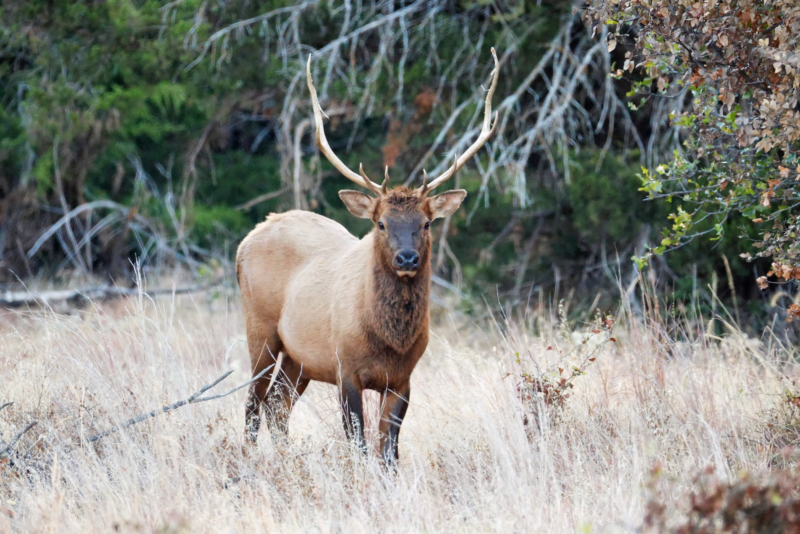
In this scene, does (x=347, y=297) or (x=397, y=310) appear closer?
(x=397, y=310)

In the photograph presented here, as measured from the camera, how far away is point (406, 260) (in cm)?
491

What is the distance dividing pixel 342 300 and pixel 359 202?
64 cm

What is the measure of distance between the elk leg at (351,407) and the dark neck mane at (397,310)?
325 millimetres

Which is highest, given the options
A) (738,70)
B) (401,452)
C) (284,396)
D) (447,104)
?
(738,70)

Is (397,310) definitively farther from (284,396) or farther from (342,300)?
(284,396)

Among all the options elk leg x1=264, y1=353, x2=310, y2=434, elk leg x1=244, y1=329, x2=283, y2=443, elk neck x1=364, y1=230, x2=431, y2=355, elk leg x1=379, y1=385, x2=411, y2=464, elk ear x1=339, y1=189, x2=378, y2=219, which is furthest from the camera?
elk leg x1=244, y1=329, x2=283, y2=443

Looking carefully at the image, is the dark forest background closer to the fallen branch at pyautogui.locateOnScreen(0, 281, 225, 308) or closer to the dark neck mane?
the fallen branch at pyautogui.locateOnScreen(0, 281, 225, 308)

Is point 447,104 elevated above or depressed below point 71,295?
above

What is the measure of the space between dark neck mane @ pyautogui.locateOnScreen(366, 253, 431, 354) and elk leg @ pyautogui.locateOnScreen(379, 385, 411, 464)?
0.28 metres

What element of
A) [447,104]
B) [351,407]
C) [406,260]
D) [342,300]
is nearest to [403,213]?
[406,260]

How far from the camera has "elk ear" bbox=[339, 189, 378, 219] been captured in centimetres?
547

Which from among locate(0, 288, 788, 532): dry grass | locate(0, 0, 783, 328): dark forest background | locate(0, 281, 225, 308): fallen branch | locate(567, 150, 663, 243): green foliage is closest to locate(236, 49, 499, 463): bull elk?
locate(0, 288, 788, 532): dry grass

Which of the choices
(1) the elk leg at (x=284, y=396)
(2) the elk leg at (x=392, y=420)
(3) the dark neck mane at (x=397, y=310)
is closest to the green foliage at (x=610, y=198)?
(1) the elk leg at (x=284, y=396)

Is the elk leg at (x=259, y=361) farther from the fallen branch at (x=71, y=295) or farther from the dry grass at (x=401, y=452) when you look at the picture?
the fallen branch at (x=71, y=295)
